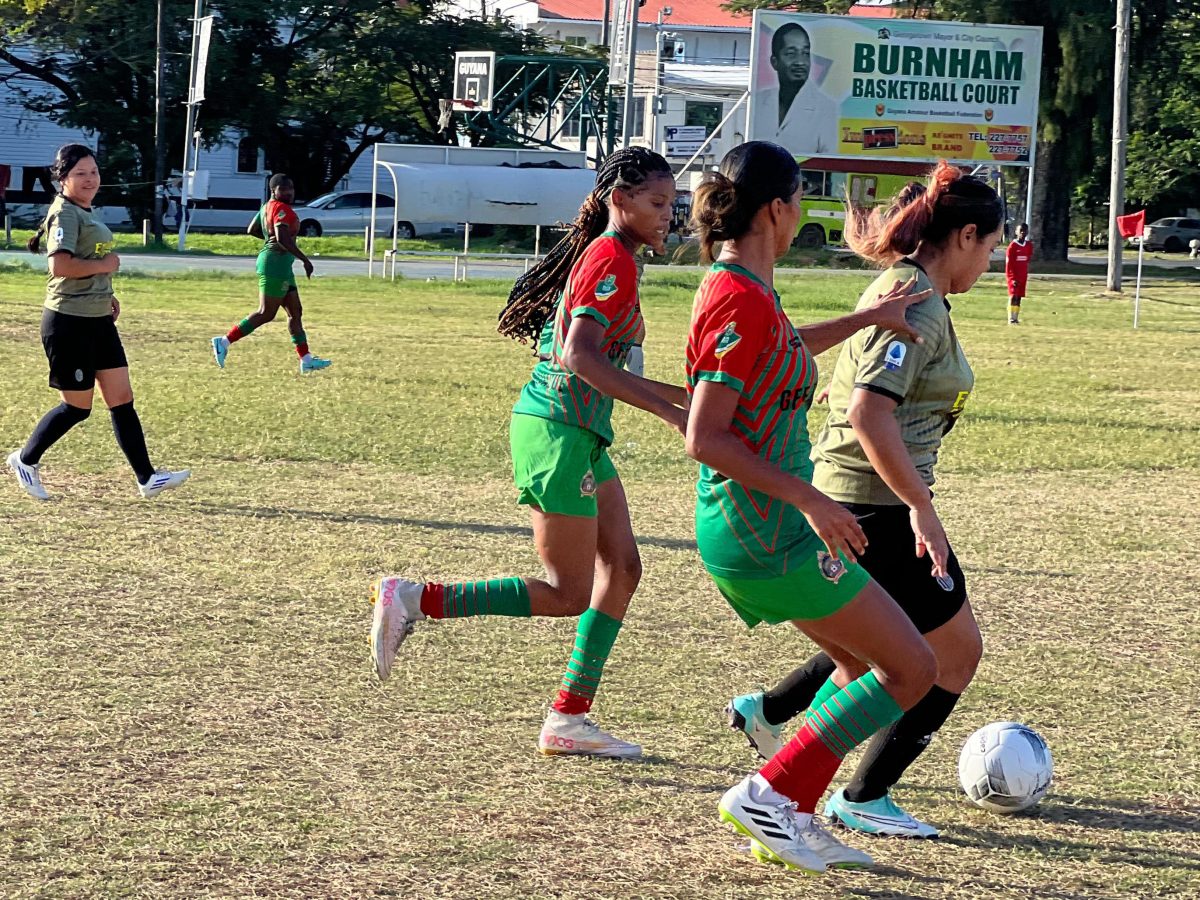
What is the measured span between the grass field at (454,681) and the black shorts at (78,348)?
77 centimetres

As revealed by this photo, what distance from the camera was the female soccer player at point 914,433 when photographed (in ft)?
14.0

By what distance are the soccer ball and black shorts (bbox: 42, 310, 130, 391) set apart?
5699 mm

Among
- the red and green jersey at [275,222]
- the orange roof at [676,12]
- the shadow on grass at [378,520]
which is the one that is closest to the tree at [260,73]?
the red and green jersey at [275,222]

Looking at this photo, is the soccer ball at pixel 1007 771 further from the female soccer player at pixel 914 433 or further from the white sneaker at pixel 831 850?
the white sneaker at pixel 831 850

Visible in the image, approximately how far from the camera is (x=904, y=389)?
13.7 ft

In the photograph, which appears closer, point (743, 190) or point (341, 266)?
point (743, 190)

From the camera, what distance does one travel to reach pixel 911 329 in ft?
13.8

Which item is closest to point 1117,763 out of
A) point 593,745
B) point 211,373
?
point 593,745

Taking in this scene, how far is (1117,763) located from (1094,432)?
865 cm

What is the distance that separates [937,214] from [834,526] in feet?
3.79

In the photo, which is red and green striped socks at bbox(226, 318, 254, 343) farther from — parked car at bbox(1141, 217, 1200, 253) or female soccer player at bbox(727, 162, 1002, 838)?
parked car at bbox(1141, 217, 1200, 253)

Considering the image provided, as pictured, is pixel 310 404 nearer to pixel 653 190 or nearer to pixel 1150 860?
pixel 653 190

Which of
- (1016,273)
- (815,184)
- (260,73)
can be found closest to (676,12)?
(260,73)

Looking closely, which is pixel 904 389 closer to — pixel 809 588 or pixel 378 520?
pixel 809 588
